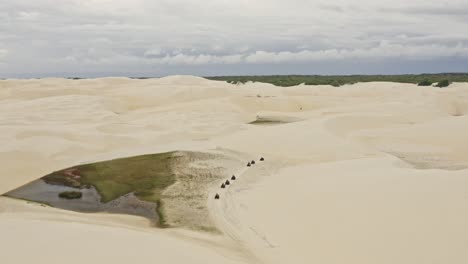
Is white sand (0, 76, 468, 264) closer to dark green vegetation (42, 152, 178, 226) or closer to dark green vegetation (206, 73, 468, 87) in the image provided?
dark green vegetation (42, 152, 178, 226)

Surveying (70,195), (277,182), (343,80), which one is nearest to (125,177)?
(70,195)

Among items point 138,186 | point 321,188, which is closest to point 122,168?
point 138,186

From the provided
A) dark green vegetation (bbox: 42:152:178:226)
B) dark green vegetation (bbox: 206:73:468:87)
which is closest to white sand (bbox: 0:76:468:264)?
dark green vegetation (bbox: 42:152:178:226)

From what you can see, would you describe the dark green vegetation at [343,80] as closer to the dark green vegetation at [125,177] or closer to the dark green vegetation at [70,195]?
the dark green vegetation at [125,177]

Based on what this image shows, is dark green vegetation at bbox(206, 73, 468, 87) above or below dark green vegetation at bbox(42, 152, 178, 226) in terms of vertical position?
above

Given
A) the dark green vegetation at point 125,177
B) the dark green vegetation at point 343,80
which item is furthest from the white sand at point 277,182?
the dark green vegetation at point 343,80

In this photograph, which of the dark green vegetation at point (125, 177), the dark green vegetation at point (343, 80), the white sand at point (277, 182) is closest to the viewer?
the white sand at point (277, 182)
